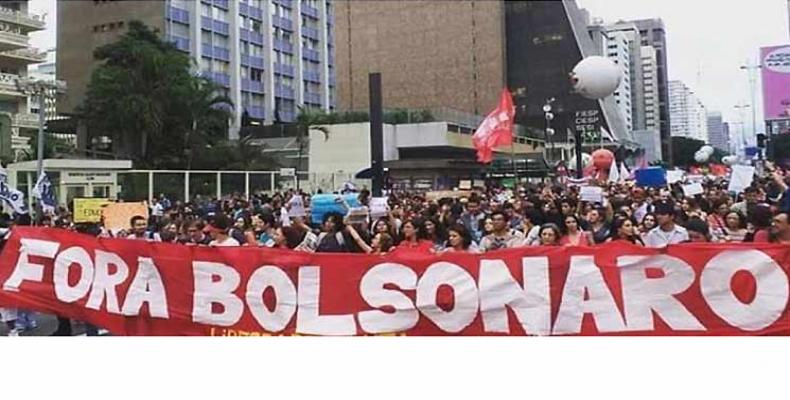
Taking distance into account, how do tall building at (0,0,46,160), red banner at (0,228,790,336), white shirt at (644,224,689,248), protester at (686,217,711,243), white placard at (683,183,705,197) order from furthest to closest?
1. white placard at (683,183,705,197)
2. tall building at (0,0,46,160)
3. white shirt at (644,224,689,248)
4. protester at (686,217,711,243)
5. red banner at (0,228,790,336)

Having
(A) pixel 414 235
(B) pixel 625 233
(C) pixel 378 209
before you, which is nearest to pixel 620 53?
(B) pixel 625 233

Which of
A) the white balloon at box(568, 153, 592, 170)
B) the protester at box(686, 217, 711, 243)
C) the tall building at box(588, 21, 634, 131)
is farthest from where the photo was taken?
the white balloon at box(568, 153, 592, 170)

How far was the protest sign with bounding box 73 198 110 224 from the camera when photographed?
751 centimetres

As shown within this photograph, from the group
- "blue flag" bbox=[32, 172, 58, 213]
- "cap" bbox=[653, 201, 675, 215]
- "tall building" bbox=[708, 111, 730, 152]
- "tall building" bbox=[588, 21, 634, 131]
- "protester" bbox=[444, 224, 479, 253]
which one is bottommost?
"protester" bbox=[444, 224, 479, 253]

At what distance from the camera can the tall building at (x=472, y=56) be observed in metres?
4.59

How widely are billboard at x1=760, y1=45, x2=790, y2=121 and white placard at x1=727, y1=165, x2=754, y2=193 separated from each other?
3336 millimetres

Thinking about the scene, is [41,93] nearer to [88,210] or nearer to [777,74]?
[88,210]

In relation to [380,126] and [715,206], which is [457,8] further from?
[715,206]

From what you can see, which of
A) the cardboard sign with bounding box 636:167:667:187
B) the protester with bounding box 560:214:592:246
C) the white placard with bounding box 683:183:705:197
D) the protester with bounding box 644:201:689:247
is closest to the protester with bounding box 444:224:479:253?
the protester with bounding box 560:214:592:246

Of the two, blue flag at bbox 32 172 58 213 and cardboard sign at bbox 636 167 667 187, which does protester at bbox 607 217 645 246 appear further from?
blue flag at bbox 32 172 58 213

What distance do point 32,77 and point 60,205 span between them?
1.93 meters

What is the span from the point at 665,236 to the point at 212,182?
20.1 feet

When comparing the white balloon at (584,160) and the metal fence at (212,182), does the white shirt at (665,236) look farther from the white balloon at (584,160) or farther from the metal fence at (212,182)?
the metal fence at (212,182)

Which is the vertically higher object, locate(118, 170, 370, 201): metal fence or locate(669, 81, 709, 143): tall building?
locate(669, 81, 709, 143): tall building
